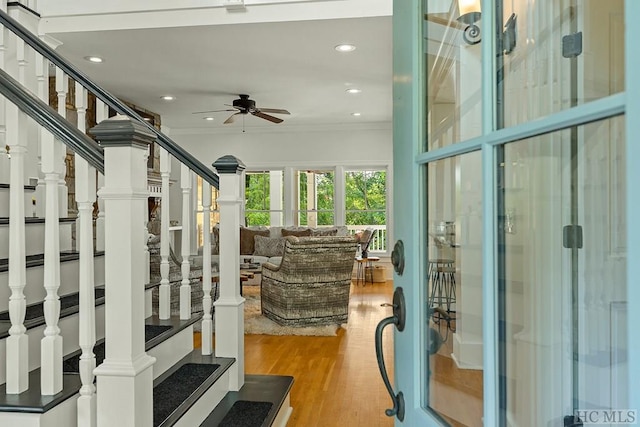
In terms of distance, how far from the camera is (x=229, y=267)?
8.27ft

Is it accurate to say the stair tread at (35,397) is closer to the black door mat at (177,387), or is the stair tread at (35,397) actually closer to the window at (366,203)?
the black door mat at (177,387)

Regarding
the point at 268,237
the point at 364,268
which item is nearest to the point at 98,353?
the point at 268,237

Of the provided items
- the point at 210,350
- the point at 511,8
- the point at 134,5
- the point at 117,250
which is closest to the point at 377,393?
the point at 210,350

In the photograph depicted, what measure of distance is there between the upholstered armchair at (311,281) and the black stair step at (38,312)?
233 centimetres

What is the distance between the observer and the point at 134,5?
13.4 ft

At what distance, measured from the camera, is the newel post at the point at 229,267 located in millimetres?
2504

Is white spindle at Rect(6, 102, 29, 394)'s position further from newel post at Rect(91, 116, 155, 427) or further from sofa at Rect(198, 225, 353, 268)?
sofa at Rect(198, 225, 353, 268)

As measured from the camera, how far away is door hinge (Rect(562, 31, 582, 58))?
0.57 m

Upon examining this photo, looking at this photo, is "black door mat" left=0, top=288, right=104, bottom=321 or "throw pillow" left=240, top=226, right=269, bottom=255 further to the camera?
"throw pillow" left=240, top=226, right=269, bottom=255

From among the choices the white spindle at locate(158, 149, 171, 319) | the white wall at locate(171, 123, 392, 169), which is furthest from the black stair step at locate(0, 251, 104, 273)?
the white wall at locate(171, 123, 392, 169)

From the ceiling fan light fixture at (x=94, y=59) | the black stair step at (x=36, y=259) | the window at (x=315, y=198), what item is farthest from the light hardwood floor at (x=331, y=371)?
the window at (x=315, y=198)

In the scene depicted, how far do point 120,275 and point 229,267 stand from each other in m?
1.03

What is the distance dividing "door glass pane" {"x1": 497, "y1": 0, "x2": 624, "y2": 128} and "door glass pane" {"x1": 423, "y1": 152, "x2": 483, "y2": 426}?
0.39 feet

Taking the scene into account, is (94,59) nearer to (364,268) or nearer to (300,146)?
(300,146)
